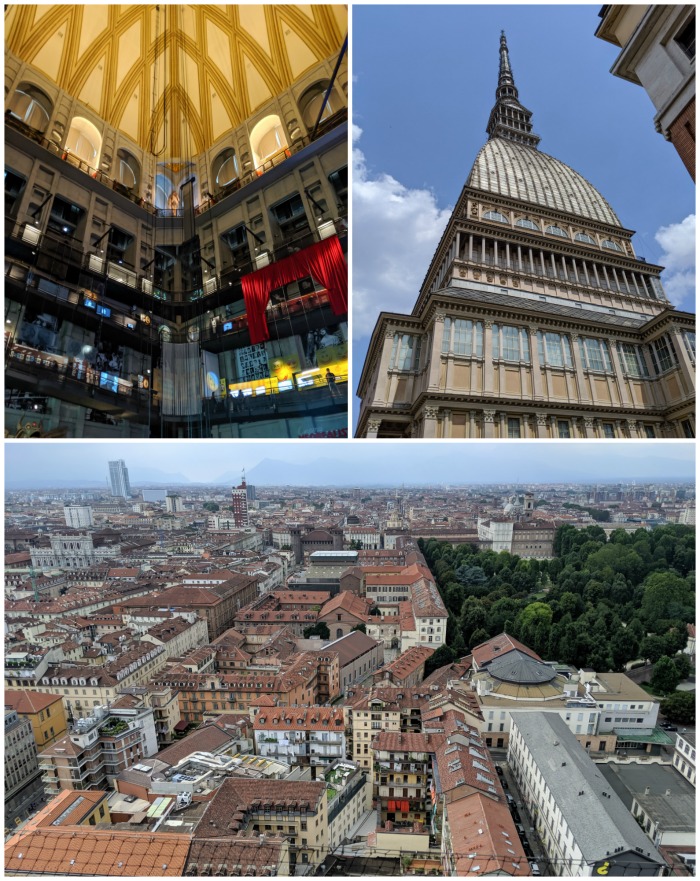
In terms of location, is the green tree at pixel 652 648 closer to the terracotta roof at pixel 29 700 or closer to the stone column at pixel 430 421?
the stone column at pixel 430 421

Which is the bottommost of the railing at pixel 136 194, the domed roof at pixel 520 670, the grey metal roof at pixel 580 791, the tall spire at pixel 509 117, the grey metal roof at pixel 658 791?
the grey metal roof at pixel 658 791

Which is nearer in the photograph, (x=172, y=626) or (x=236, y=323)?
(x=236, y=323)

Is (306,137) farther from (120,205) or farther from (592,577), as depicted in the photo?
(592,577)

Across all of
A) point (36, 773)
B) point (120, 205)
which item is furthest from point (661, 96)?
point (36, 773)

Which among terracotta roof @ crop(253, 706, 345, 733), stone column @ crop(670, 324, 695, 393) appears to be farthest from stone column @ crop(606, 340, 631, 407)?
terracotta roof @ crop(253, 706, 345, 733)

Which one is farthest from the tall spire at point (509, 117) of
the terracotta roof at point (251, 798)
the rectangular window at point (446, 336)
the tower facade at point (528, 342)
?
the terracotta roof at point (251, 798)

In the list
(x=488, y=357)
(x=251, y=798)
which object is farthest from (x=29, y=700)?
(x=488, y=357)
